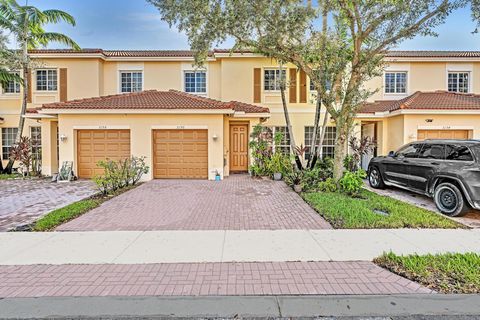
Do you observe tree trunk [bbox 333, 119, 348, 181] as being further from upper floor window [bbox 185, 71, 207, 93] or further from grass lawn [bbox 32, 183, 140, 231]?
upper floor window [bbox 185, 71, 207, 93]

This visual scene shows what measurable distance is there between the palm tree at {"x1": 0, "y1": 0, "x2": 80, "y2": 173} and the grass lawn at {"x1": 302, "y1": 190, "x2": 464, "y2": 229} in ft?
52.8

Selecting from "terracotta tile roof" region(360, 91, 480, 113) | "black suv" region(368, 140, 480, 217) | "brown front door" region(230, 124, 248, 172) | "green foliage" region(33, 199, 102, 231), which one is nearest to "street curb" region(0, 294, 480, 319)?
"green foliage" region(33, 199, 102, 231)

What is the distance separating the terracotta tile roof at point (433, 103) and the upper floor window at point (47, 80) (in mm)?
17915

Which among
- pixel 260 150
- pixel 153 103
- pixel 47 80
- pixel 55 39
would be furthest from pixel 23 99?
pixel 260 150

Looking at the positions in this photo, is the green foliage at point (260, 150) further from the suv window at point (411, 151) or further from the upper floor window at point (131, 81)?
the upper floor window at point (131, 81)

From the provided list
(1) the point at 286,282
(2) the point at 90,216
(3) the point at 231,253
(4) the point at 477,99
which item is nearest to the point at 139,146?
(2) the point at 90,216

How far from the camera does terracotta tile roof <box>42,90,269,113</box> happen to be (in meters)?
13.5

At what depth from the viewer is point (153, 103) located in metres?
14.0

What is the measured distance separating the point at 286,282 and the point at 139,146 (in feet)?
37.9

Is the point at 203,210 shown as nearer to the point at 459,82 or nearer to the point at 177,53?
the point at 177,53

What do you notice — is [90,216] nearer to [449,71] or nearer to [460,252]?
[460,252]

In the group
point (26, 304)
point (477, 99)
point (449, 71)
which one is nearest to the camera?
point (26, 304)

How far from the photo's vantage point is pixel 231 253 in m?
4.92

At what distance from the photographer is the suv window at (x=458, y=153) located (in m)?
7.37
